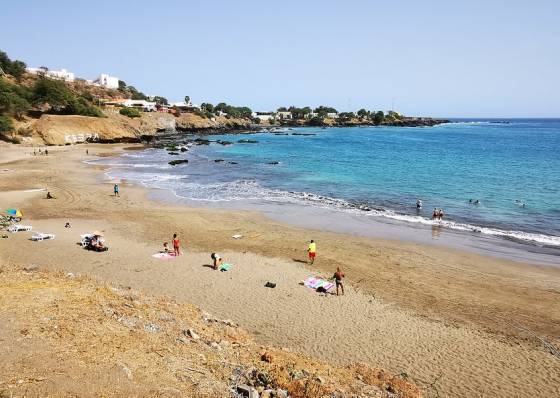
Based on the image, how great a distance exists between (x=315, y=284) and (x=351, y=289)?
1546 mm

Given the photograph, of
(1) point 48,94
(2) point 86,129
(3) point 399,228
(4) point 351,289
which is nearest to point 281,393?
(4) point 351,289

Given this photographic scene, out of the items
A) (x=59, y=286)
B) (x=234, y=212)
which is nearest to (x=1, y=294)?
(x=59, y=286)

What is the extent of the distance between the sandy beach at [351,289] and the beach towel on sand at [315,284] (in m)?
0.28

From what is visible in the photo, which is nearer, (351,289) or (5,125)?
(351,289)

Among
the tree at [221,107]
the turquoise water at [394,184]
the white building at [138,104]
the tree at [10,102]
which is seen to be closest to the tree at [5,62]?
the white building at [138,104]

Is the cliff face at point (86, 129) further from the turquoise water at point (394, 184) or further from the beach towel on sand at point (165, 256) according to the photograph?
the beach towel on sand at point (165, 256)

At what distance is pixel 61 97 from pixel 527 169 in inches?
3307

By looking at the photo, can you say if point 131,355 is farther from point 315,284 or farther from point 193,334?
point 315,284

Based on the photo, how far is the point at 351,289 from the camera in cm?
1461

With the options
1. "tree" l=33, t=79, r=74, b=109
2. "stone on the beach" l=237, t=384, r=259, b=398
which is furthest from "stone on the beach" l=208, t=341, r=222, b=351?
"tree" l=33, t=79, r=74, b=109

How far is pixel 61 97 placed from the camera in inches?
2709

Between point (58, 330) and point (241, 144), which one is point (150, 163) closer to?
point (241, 144)

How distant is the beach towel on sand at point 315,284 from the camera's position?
47.3ft

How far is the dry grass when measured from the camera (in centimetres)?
657
